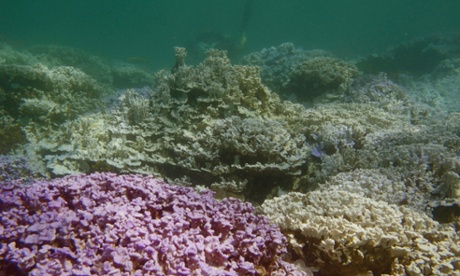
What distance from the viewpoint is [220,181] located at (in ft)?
15.9

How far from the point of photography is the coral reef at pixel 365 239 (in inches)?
114

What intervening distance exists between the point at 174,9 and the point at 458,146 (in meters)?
178

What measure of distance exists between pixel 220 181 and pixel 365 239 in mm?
2456

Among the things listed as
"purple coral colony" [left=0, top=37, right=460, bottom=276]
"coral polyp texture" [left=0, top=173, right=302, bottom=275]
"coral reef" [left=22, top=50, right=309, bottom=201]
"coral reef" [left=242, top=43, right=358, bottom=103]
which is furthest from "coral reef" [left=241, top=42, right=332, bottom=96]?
"coral polyp texture" [left=0, top=173, right=302, bottom=275]

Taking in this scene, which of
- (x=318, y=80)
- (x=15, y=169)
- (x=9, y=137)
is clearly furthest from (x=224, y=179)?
(x=318, y=80)

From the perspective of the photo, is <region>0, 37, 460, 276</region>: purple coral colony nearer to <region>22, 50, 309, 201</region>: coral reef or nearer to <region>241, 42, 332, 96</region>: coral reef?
<region>22, 50, 309, 201</region>: coral reef

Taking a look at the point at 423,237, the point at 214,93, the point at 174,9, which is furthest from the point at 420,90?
the point at 174,9

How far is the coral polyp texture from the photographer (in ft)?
7.32

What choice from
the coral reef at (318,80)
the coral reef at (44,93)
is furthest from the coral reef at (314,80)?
the coral reef at (44,93)

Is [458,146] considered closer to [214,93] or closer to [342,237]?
[342,237]

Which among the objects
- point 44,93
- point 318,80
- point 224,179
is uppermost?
point 318,80

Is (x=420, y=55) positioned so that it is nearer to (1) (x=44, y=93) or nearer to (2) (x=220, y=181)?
(2) (x=220, y=181)

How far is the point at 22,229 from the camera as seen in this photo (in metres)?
2.44

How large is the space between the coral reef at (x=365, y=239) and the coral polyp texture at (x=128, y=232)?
35 centimetres
